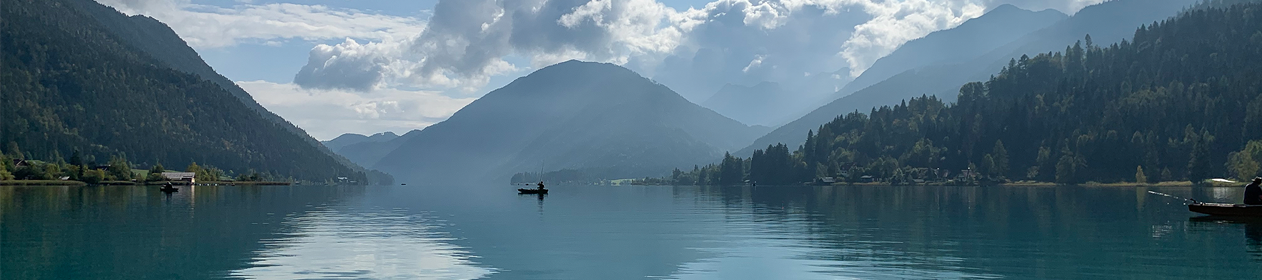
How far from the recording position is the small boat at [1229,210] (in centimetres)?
8381

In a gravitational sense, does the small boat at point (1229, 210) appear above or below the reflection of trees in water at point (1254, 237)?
above

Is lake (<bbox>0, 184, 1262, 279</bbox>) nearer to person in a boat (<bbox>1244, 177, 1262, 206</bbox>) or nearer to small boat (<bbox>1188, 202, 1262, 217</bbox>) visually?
small boat (<bbox>1188, 202, 1262, 217</bbox>)

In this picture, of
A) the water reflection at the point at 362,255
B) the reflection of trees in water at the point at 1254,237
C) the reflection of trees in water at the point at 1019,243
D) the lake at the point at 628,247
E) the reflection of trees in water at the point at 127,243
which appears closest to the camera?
the reflection of trees in water at the point at 127,243

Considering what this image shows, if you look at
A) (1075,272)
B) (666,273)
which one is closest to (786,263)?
(666,273)

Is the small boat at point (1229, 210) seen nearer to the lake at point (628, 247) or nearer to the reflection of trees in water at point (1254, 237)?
the reflection of trees in water at point (1254, 237)

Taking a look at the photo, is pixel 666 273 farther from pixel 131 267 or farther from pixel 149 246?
pixel 149 246

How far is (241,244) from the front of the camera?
64.1 meters

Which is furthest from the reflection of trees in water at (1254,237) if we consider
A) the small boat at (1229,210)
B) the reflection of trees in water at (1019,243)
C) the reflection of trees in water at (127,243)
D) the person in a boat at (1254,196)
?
the reflection of trees in water at (127,243)

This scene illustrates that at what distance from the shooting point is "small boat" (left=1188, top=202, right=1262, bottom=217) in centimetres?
8381

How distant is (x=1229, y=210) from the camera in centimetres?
8556

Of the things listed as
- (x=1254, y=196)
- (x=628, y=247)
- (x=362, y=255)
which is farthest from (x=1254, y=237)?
(x=362, y=255)

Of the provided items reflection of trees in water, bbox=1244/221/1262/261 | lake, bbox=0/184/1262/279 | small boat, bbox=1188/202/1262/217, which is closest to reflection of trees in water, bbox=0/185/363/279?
lake, bbox=0/184/1262/279

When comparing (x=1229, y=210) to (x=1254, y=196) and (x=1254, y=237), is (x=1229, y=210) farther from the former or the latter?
(x=1254, y=237)

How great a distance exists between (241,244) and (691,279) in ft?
109
